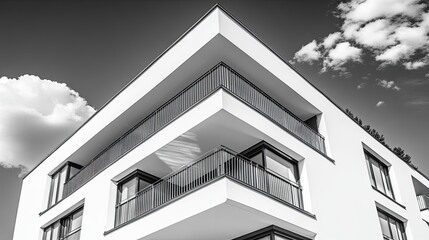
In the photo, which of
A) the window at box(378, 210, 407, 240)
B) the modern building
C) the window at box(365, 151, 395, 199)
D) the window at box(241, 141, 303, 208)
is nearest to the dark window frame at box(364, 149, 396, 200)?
the window at box(365, 151, 395, 199)

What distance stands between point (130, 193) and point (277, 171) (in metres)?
5.40

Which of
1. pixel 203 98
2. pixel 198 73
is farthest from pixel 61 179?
pixel 203 98

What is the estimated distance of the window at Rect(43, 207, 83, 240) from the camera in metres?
17.4

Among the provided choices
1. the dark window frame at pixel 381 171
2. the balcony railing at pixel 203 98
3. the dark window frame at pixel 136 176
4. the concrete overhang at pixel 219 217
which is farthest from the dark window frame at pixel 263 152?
the dark window frame at pixel 381 171

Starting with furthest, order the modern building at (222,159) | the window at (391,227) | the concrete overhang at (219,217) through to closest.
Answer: the window at (391,227), the modern building at (222,159), the concrete overhang at (219,217)

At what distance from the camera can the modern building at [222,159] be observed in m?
12.3

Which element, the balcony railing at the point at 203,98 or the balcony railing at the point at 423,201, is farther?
the balcony railing at the point at 423,201

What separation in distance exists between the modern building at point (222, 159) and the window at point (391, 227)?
0.24ft

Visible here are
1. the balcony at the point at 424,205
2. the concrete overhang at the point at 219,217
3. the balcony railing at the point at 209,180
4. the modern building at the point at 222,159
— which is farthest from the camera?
the balcony at the point at 424,205

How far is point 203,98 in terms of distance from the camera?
1274 cm

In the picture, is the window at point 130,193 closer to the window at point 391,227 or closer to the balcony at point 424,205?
the window at point 391,227

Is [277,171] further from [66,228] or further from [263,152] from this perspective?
[66,228]

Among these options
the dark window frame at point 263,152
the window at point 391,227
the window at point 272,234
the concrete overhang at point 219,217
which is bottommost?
the window at point 272,234

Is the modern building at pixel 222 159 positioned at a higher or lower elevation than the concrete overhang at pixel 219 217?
higher
